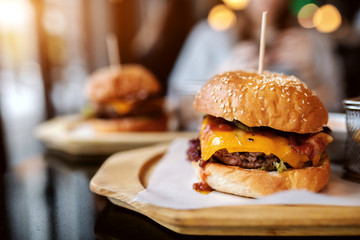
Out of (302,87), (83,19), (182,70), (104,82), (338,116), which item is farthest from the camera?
(83,19)

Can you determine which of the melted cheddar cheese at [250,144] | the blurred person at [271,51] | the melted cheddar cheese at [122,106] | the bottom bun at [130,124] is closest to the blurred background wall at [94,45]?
the blurred person at [271,51]

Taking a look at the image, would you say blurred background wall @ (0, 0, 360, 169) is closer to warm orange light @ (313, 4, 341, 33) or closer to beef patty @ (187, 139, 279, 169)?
warm orange light @ (313, 4, 341, 33)

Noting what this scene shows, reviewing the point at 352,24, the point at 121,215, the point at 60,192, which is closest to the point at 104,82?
the point at 60,192

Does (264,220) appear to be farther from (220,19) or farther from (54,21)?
(54,21)

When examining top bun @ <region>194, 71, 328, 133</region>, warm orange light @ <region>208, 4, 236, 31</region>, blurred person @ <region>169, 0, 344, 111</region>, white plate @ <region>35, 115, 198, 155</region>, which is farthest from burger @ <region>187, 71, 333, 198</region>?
warm orange light @ <region>208, 4, 236, 31</region>

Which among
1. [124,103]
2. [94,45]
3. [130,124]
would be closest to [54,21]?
[94,45]

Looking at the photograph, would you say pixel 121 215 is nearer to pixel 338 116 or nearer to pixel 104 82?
pixel 338 116
